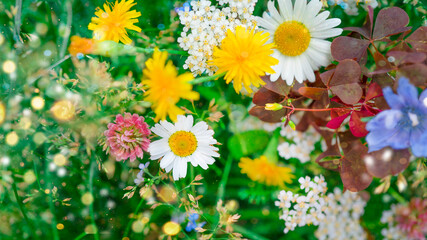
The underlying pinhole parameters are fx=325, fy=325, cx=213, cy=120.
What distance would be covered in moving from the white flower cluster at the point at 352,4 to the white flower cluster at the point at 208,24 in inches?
10.5

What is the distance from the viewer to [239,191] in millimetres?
1065

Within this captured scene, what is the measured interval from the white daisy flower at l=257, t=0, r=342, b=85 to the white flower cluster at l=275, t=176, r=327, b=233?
0.33 m

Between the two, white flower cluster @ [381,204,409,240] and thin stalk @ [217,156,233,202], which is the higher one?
thin stalk @ [217,156,233,202]

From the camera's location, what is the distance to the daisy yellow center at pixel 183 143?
0.81 meters

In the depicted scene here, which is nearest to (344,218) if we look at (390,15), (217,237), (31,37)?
(217,237)

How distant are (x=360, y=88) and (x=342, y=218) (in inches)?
20.5

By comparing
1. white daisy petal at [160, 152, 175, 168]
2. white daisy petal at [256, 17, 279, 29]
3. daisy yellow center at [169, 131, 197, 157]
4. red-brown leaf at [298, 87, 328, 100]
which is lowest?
white daisy petal at [160, 152, 175, 168]

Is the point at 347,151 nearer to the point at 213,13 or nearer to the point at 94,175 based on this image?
the point at 213,13

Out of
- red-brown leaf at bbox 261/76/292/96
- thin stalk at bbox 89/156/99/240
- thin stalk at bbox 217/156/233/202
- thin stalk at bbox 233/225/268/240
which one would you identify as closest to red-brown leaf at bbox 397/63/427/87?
red-brown leaf at bbox 261/76/292/96

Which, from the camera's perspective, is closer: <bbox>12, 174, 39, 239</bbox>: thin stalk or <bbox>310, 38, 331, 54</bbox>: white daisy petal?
<bbox>310, 38, 331, 54</bbox>: white daisy petal

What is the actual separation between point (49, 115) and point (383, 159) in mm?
873

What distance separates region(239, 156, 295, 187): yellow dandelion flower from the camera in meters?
0.98

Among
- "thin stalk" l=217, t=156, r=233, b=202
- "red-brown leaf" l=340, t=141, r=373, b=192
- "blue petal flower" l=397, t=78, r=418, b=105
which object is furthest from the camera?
"thin stalk" l=217, t=156, r=233, b=202

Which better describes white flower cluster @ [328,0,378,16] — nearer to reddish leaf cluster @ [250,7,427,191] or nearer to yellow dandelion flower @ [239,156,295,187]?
reddish leaf cluster @ [250,7,427,191]
